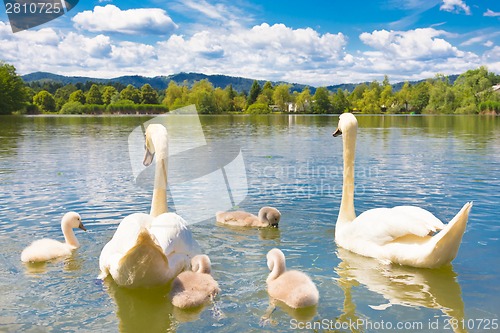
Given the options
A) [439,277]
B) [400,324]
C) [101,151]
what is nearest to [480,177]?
[439,277]

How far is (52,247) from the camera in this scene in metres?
7.18

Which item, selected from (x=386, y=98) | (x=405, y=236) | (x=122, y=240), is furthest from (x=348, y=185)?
(x=386, y=98)

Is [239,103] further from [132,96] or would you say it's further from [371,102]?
[371,102]

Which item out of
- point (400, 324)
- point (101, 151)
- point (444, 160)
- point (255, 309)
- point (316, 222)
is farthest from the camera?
point (101, 151)

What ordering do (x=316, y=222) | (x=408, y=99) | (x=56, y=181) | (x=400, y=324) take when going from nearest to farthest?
(x=400, y=324), (x=316, y=222), (x=56, y=181), (x=408, y=99)

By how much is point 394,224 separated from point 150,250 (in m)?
3.19

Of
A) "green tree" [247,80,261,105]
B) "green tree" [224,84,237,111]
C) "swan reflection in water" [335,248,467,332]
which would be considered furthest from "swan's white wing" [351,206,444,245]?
"green tree" [247,80,261,105]

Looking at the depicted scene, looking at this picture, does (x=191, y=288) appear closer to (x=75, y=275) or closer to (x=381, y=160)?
(x=75, y=275)

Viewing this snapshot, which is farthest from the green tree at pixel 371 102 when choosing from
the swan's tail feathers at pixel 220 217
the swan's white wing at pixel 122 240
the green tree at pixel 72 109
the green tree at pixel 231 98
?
the swan's white wing at pixel 122 240

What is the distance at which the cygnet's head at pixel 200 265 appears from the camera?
5977 mm

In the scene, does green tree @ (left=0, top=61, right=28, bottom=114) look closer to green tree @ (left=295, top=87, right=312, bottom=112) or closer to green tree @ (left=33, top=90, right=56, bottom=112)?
green tree @ (left=33, top=90, right=56, bottom=112)

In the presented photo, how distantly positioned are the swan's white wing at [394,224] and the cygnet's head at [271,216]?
1.75 metres

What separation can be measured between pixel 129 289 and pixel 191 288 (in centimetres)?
92

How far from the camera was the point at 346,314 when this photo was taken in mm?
5246
